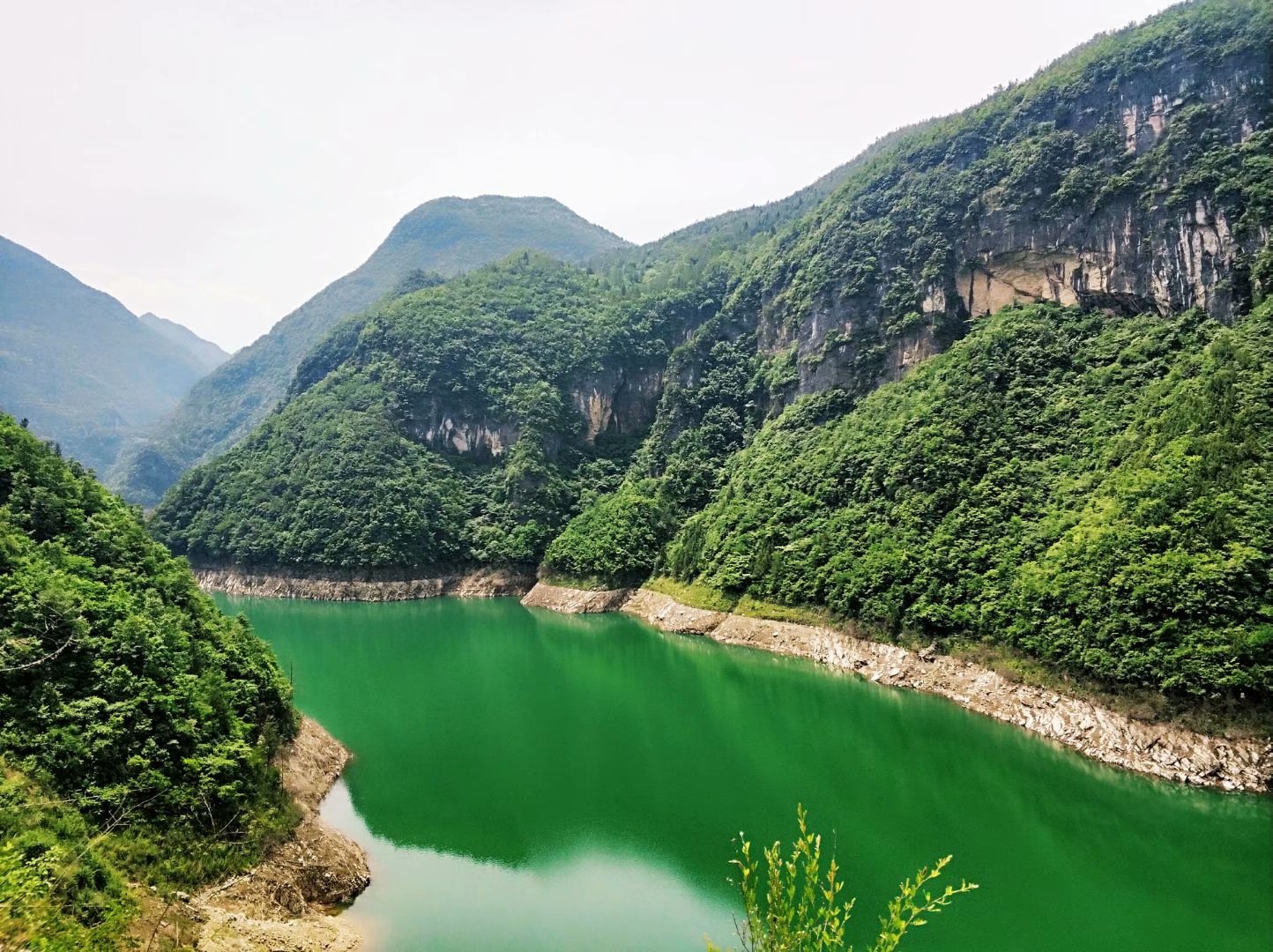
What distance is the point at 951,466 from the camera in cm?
4553

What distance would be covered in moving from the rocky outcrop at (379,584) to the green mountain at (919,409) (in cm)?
145

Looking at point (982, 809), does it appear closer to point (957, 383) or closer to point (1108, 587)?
point (1108, 587)

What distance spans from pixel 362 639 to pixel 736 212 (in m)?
119

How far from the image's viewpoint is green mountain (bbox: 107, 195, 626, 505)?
153 meters

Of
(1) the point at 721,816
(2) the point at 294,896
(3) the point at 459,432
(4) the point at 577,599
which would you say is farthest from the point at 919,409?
(3) the point at 459,432

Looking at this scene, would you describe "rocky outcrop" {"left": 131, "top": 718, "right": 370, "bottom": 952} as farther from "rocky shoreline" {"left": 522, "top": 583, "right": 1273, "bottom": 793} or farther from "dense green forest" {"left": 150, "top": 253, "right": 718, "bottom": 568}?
"dense green forest" {"left": 150, "top": 253, "right": 718, "bottom": 568}

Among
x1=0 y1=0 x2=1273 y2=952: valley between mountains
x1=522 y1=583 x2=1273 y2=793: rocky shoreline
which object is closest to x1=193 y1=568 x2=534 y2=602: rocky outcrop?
x1=0 y1=0 x2=1273 y2=952: valley between mountains

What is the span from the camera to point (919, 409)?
52.8 m

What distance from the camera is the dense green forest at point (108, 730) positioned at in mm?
13172

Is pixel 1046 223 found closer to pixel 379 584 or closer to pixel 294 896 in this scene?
pixel 379 584

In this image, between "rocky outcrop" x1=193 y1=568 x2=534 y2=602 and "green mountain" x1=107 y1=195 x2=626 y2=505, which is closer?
"rocky outcrop" x1=193 y1=568 x2=534 y2=602

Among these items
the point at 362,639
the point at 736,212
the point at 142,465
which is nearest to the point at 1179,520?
the point at 362,639

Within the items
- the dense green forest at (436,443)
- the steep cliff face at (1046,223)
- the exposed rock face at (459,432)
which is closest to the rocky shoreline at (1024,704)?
the steep cliff face at (1046,223)

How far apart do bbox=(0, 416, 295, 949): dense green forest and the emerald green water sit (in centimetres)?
387
